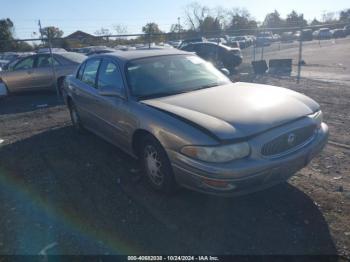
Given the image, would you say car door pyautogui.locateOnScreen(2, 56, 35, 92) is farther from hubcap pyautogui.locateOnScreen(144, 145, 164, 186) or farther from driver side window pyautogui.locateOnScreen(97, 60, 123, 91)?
hubcap pyautogui.locateOnScreen(144, 145, 164, 186)

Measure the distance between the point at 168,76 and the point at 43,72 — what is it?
7.98 metres

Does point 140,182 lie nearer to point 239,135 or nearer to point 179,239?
point 179,239

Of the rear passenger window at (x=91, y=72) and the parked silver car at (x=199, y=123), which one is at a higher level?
the rear passenger window at (x=91, y=72)

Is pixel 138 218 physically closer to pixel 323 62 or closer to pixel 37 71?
pixel 37 71

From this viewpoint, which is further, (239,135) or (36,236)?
(36,236)

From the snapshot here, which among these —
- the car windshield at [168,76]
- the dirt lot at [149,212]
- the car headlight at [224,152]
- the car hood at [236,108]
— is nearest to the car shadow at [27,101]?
the dirt lot at [149,212]

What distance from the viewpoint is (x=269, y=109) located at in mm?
3498

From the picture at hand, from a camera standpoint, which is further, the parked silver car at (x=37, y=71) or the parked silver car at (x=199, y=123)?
the parked silver car at (x=37, y=71)

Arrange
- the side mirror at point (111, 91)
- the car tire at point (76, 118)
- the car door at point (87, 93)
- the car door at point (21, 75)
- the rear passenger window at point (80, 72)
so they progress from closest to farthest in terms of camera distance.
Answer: the side mirror at point (111, 91) → the car door at point (87, 93) → the rear passenger window at point (80, 72) → the car tire at point (76, 118) → the car door at point (21, 75)

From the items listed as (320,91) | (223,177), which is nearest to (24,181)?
(223,177)

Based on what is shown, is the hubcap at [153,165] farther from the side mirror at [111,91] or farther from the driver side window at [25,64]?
the driver side window at [25,64]

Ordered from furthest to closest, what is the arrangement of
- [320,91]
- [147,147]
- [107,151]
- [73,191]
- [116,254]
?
[320,91], [107,151], [73,191], [147,147], [116,254]

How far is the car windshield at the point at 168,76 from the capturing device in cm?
424

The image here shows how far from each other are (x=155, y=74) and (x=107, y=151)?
175 centimetres
